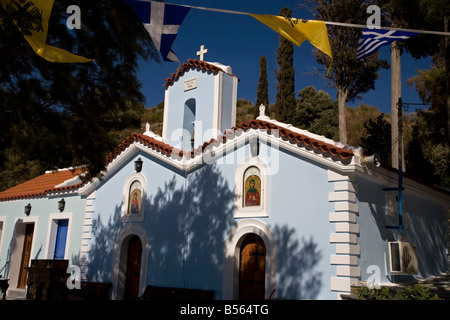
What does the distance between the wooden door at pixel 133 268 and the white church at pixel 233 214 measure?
0.13 feet

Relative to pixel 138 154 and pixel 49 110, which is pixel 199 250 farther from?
pixel 49 110

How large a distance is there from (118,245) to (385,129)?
12.5m

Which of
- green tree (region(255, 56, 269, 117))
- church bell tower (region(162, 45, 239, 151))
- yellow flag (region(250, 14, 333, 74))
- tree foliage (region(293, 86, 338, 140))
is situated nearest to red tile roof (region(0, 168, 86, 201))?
church bell tower (region(162, 45, 239, 151))

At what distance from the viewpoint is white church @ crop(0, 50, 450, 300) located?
27.2 ft

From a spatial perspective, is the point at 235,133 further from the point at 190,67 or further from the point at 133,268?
the point at 133,268

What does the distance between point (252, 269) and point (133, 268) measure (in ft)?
13.6

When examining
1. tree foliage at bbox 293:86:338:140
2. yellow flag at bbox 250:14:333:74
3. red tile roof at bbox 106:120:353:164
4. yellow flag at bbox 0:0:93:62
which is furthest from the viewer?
tree foliage at bbox 293:86:338:140

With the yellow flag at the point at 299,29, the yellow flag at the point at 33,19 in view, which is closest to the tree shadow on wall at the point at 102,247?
the yellow flag at the point at 33,19

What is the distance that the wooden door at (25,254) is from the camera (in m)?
14.7

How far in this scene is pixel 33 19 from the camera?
580 centimetres

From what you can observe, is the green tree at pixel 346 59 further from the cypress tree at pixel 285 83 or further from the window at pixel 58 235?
the window at pixel 58 235

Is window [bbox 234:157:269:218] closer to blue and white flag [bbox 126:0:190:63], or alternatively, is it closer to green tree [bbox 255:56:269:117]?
blue and white flag [bbox 126:0:190:63]

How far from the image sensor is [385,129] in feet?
60.0

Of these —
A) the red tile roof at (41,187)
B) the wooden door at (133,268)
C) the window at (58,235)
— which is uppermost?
the red tile roof at (41,187)
